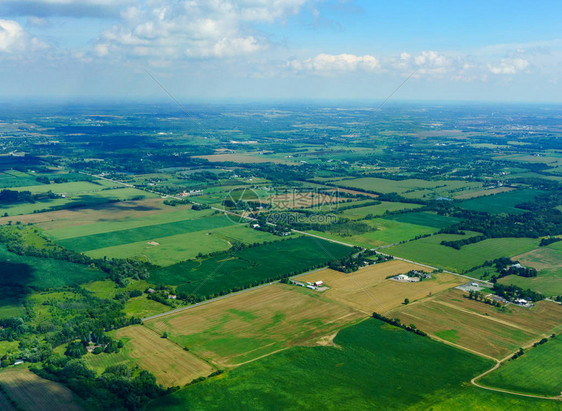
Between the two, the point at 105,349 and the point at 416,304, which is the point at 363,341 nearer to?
the point at 416,304

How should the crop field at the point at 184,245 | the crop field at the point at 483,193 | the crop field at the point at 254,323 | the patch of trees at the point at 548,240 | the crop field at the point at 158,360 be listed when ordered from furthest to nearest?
1. the crop field at the point at 483,193
2. the patch of trees at the point at 548,240
3. the crop field at the point at 184,245
4. the crop field at the point at 254,323
5. the crop field at the point at 158,360

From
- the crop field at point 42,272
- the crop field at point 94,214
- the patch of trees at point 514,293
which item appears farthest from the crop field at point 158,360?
the crop field at point 94,214

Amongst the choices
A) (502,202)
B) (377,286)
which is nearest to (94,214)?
(377,286)

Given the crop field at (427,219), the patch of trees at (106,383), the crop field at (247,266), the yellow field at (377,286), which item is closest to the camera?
the patch of trees at (106,383)

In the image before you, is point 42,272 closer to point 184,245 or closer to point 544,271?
point 184,245

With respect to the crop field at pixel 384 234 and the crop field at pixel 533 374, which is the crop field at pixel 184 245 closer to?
the crop field at pixel 384 234

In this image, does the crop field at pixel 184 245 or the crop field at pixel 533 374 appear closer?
the crop field at pixel 533 374

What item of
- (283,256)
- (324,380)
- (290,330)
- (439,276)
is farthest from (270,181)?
(324,380)
